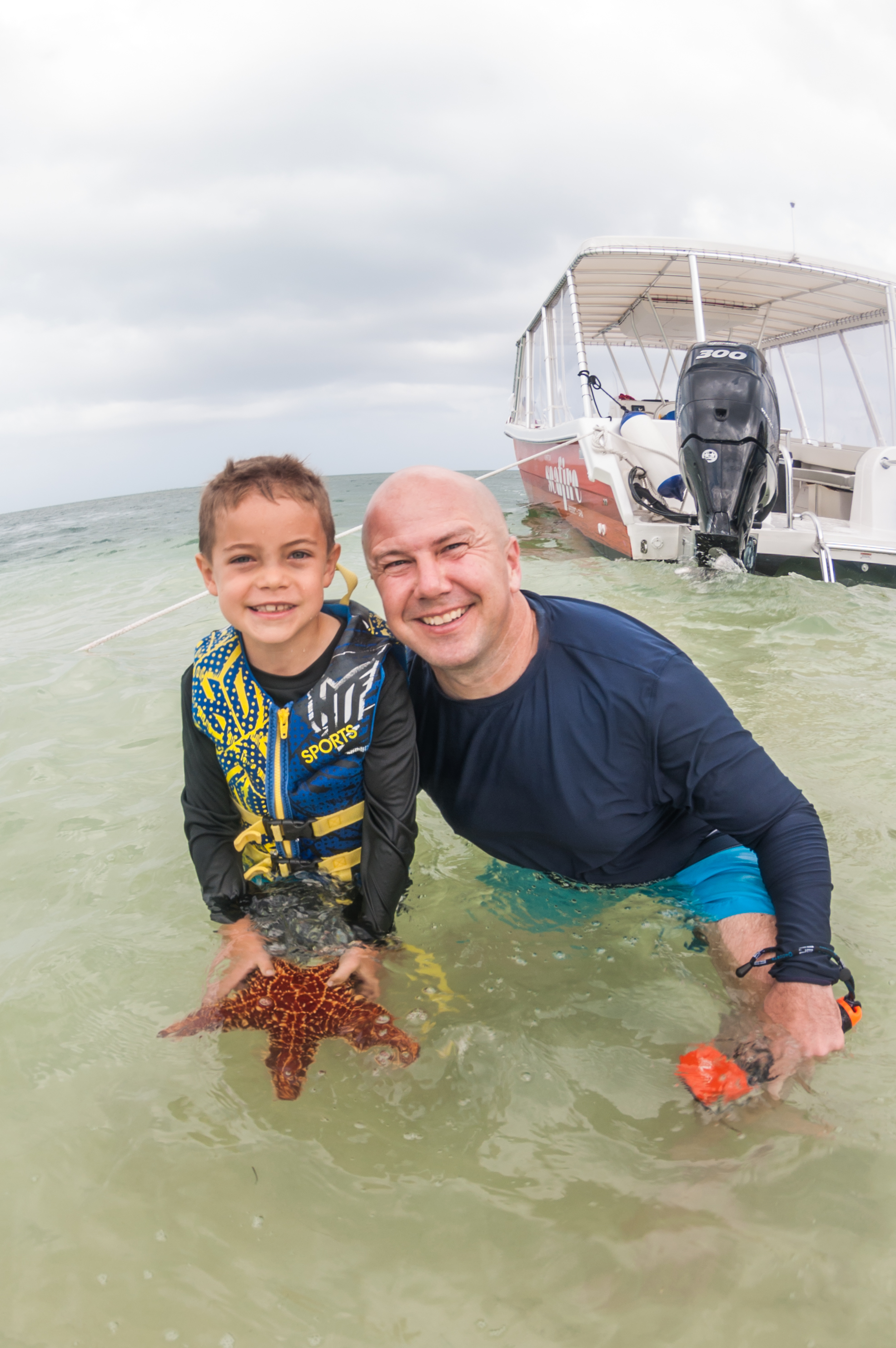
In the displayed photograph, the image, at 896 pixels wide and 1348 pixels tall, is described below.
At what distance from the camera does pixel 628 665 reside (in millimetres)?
2164

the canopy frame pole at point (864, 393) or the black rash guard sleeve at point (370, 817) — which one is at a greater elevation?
the canopy frame pole at point (864, 393)

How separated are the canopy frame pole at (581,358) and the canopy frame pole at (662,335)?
1.25m

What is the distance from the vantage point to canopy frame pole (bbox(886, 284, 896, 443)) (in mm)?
9438

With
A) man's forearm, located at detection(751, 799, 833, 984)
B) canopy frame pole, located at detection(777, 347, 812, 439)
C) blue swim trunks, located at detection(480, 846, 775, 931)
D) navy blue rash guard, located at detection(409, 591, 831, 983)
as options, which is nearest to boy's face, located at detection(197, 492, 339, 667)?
navy blue rash guard, located at detection(409, 591, 831, 983)

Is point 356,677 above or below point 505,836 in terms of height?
above

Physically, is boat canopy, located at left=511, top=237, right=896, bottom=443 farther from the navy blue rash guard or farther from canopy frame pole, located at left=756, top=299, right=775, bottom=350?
the navy blue rash guard

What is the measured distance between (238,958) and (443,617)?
1144 mm

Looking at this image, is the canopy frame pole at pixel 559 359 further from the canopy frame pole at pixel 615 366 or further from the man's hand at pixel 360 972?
the man's hand at pixel 360 972

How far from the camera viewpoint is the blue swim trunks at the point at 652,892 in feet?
7.49

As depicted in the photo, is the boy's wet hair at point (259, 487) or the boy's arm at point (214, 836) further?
the boy's arm at point (214, 836)

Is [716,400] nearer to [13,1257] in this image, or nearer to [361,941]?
[361,941]

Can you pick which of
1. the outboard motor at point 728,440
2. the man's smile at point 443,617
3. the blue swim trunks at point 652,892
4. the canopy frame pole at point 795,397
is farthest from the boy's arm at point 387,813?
the canopy frame pole at point 795,397

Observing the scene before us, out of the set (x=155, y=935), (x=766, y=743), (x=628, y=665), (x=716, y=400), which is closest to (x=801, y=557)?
(x=716, y=400)

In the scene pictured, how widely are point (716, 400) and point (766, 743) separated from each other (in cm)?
378
